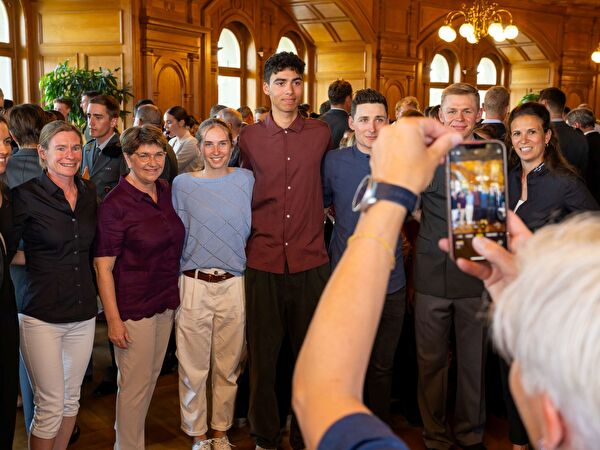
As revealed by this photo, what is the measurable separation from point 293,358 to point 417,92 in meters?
10.8

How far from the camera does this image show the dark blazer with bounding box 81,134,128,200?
433cm

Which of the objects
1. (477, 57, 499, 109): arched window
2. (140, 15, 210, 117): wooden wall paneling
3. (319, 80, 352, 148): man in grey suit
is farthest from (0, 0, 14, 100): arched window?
(477, 57, 499, 109): arched window

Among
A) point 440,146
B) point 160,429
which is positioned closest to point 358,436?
point 440,146

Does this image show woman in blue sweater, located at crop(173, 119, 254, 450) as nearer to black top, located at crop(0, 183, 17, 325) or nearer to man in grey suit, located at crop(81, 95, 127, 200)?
black top, located at crop(0, 183, 17, 325)

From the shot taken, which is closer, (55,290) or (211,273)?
(55,290)

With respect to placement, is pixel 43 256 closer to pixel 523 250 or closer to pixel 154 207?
pixel 154 207

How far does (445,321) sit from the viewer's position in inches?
132

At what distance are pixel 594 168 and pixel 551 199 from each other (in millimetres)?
3173

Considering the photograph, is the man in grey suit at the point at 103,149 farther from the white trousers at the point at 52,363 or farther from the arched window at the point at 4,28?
the arched window at the point at 4,28

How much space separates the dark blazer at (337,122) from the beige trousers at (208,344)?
2.57m

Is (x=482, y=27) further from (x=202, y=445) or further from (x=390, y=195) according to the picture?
(x=390, y=195)

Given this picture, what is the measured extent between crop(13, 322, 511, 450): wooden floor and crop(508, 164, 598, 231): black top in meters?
1.28

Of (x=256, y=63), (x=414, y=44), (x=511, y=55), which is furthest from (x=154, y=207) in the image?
(x=511, y=55)

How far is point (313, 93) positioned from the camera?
1304cm
